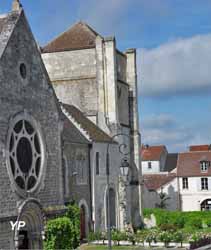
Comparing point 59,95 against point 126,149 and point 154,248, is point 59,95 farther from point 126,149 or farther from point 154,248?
point 154,248

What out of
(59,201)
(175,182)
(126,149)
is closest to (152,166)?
(175,182)

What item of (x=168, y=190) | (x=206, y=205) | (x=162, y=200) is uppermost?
(x=168, y=190)

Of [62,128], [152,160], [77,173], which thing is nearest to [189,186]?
[152,160]

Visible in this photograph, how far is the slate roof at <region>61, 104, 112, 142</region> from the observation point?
40.5 metres

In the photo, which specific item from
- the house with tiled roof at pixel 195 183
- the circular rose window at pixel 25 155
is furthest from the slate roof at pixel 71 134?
the house with tiled roof at pixel 195 183

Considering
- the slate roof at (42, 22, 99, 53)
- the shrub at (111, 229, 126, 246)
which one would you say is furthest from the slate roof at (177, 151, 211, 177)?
the shrub at (111, 229, 126, 246)

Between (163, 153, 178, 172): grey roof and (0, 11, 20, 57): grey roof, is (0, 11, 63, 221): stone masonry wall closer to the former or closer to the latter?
(0, 11, 20, 57): grey roof

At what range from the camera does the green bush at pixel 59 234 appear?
26.9 metres

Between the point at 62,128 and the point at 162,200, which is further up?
the point at 62,128

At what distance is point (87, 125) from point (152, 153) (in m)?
49.9

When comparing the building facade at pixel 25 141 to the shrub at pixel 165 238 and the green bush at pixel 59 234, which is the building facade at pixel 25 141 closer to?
the green bush at pixel 59 234

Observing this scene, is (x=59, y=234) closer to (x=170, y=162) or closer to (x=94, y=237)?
(x=94, y=237)

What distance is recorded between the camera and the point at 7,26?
25375 mm

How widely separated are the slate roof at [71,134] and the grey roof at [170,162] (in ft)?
176
